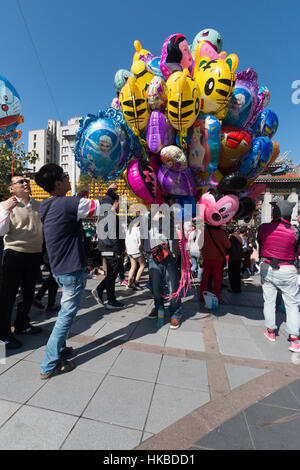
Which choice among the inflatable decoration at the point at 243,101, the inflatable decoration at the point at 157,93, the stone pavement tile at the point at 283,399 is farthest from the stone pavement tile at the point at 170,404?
the inflatable decoration at the point at 243,101

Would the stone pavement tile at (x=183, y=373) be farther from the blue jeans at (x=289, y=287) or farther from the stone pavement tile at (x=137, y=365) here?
the blue jeans at (x=289, y=287)

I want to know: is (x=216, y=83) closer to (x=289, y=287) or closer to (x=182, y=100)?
(x=182, y=100)

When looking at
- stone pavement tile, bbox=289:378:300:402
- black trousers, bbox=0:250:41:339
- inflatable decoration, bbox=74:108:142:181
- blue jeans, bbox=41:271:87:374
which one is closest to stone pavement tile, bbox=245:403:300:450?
stone pavement tile, bbox=289:378:300:402

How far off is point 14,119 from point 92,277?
430cm

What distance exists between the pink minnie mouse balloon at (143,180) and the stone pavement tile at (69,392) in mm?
2094

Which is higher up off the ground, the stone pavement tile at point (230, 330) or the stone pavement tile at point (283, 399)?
the stone pavement tile at point (283, 399)

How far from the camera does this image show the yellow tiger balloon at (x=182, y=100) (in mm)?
2338

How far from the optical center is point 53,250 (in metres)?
2.16

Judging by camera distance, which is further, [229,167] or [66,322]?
[229,167]

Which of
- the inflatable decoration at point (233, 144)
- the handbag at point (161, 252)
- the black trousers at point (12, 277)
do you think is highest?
the inflatable decoration at point (233, 144)

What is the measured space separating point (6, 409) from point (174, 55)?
3.93 metres

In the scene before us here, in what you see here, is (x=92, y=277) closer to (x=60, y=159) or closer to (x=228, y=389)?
(x=228, y=389)

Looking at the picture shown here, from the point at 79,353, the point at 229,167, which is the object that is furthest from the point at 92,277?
the point at 229,167

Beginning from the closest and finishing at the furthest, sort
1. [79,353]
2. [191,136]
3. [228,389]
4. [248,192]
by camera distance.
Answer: [228,389] → [79,353] → [191,136] → [248,192]
